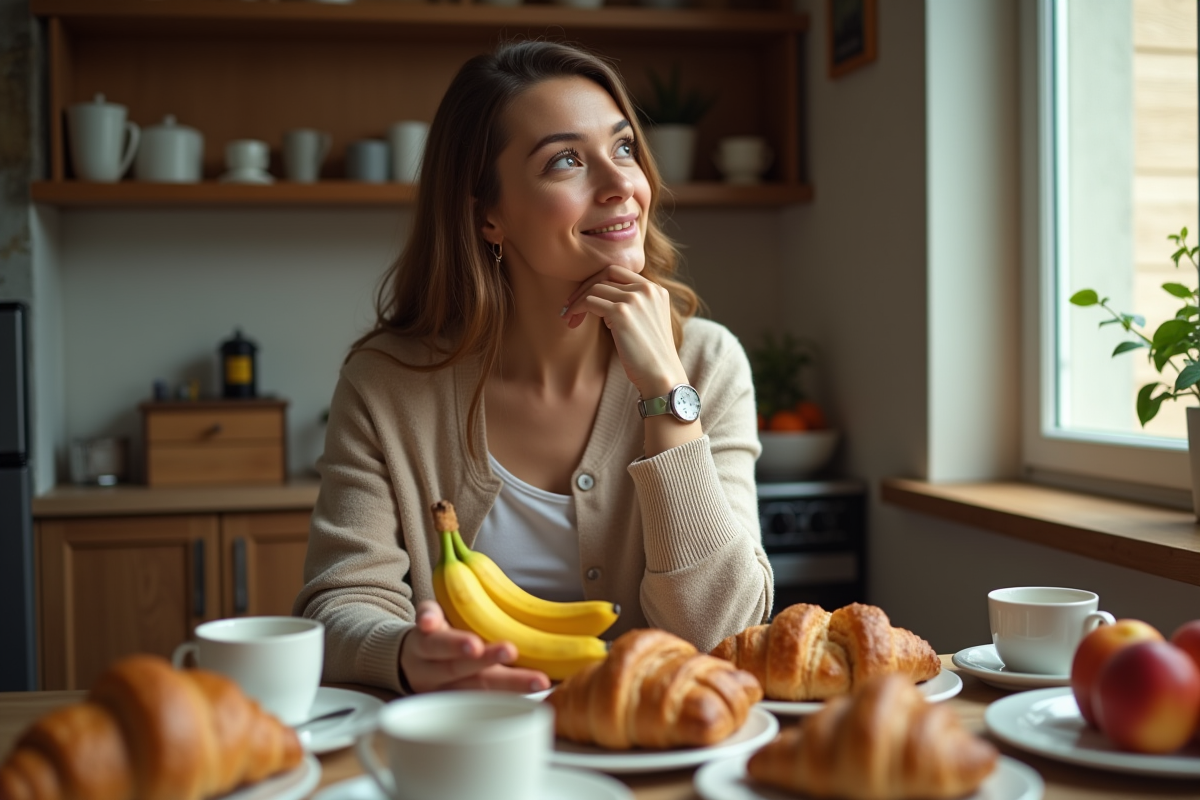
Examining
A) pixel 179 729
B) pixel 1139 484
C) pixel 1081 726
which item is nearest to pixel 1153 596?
pixel 1139 484

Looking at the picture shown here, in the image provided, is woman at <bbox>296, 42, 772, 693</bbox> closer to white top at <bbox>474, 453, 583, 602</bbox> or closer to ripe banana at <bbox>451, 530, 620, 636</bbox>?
white top at <bbox>474, 453, 583, 602</bbox>

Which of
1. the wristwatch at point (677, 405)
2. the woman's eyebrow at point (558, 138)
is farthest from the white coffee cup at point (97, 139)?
the wristwatch at point (677, 405)

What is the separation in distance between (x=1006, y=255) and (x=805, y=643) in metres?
1.78

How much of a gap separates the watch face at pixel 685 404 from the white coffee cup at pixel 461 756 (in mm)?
818

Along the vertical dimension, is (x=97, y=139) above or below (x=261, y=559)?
above

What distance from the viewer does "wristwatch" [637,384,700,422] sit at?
4.80 feet

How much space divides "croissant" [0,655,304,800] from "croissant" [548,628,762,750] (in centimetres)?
24

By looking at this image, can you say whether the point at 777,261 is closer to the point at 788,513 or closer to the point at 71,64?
the point at 788,513

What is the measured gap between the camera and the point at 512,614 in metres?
1.20

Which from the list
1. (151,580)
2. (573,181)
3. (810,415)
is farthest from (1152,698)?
(151,580)

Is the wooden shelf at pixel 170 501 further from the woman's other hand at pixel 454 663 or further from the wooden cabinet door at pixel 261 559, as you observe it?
the woman's other hand at pixel 454 663

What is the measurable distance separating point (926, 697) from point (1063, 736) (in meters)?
0.13

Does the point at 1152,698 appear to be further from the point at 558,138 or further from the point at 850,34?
the point at 850,34

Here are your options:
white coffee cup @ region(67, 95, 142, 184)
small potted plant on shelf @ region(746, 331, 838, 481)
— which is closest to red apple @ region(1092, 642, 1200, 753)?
small potted plant on shelf @ region(746, 331, 838, 481)
